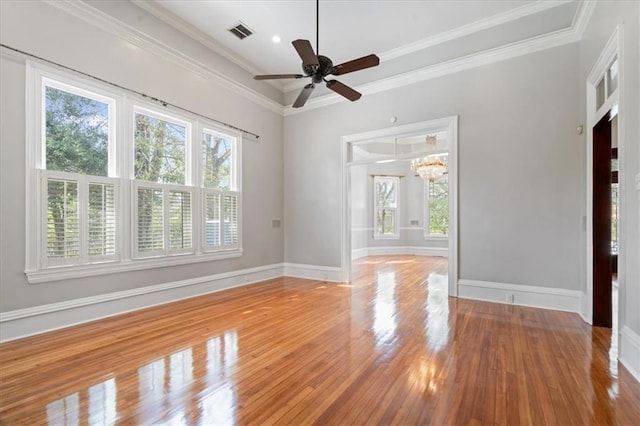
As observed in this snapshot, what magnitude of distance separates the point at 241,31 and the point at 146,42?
4.42 ft

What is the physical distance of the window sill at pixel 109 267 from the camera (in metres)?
3.06

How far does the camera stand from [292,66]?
555 centimetres

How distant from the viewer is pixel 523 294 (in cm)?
404

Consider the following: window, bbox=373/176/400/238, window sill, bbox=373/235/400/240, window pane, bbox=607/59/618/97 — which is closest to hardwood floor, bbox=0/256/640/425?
window pane, bbox=607/59/618/97

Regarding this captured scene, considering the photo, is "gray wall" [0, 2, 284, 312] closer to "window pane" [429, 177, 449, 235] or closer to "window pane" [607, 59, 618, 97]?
"window pane" [607, 59, 618, 97]

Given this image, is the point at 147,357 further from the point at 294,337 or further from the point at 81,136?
the point at 81,136

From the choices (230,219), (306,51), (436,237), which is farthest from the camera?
(436,237)

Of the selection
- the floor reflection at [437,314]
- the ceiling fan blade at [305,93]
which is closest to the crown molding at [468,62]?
the ceiling fan blade at [305,93]

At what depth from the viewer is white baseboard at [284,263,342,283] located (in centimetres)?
568

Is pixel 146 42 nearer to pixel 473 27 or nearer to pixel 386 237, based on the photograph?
pixel 473 27

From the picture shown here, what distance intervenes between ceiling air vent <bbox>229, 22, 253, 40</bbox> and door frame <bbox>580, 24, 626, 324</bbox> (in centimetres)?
429

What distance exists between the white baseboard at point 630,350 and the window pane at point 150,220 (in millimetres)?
4947

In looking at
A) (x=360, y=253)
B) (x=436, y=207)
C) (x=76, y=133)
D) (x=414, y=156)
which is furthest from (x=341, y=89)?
(x=436, y=207)

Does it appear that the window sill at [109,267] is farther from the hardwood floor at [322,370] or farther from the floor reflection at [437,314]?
the floor reflection at [437,314]
